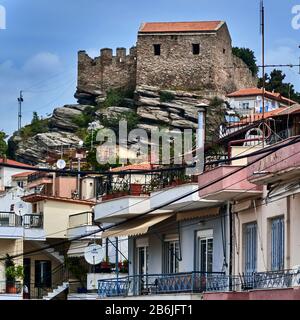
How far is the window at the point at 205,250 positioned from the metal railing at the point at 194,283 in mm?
994

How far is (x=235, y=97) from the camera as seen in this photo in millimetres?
112312

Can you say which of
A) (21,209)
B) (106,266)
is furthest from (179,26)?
(106,266)

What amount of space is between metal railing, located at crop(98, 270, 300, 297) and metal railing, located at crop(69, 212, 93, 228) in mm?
15087

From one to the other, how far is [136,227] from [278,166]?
28.8 feet

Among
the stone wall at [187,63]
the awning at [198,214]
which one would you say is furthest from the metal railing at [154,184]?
the stone wall at [187,63]

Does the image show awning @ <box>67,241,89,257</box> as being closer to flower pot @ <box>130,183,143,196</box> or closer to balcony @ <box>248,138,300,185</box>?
flower pot @ <box>130,183,143,196</box>

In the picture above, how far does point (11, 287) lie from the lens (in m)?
48.8

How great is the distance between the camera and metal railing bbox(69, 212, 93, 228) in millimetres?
47684

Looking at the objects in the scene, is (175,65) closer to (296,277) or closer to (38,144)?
(38,144)

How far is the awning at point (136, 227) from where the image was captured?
30953 mm

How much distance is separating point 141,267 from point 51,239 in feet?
58.7

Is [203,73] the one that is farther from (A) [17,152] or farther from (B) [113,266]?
(B) [113,266]

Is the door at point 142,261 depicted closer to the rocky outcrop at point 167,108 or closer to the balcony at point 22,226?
the balcony at point 22,226

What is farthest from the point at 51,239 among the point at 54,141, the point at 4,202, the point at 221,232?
the point at 54,141
